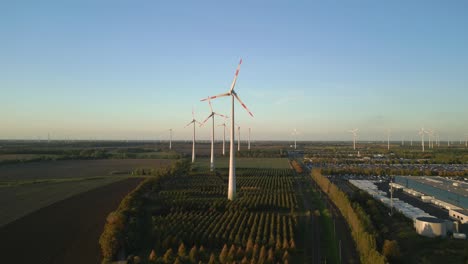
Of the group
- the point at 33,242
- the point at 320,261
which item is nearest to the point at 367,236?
the point at 320,261

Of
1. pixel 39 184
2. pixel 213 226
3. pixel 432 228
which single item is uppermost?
pixel 39 184

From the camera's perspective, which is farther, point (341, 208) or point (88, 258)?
point (341, 208)

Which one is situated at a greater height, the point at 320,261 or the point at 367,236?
the point at 367,236

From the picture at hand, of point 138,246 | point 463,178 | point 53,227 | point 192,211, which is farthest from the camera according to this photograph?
point 463,178

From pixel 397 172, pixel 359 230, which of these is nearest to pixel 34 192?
pixel 359 230

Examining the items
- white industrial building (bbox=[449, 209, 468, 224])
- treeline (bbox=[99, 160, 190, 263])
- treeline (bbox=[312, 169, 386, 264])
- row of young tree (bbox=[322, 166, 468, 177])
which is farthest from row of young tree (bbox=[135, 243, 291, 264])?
row of young tree (bbox=[322, 166, 468, 177])

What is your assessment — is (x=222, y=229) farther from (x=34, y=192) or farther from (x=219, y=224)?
(x=34, y=192)

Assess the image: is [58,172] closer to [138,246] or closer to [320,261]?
[138,246]
